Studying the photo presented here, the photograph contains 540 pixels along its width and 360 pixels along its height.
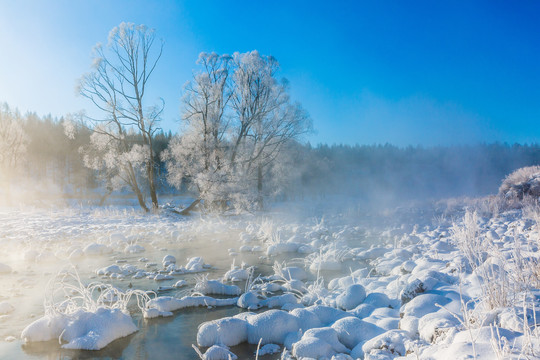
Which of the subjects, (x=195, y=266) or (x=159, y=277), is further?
(x=195, y=266)

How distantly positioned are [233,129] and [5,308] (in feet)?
48.2

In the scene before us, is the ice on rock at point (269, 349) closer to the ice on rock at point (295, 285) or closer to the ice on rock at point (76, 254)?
the ice on rock at point (295, 285)

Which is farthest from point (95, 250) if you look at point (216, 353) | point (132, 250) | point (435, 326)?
point (435, 326)

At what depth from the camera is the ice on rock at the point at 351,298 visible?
4141 millimetres

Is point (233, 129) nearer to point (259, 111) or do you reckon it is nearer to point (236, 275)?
point (259, 111)

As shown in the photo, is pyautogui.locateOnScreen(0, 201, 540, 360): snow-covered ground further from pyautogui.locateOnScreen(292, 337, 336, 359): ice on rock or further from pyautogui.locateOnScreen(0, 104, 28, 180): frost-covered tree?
pyautogui.locateOnScreen(0, 104, 28, 180): frost-covered tree

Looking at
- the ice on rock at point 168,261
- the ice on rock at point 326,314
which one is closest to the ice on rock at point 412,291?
the ice on rock at point 326,314

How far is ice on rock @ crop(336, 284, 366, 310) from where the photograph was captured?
4.14 metres

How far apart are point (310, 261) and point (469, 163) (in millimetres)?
81266

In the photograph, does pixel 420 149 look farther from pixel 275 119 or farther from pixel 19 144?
pixel 19 144

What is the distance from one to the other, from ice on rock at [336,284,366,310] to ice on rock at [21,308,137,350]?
262cm

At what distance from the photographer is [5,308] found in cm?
404

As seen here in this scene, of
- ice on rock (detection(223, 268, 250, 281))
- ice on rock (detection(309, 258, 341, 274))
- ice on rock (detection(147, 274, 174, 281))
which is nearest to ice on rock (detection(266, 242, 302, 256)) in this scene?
ice on rock (detection(309, 258, 341, 274))

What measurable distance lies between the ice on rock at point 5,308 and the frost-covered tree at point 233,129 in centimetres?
1159
